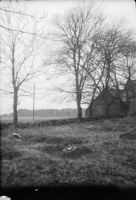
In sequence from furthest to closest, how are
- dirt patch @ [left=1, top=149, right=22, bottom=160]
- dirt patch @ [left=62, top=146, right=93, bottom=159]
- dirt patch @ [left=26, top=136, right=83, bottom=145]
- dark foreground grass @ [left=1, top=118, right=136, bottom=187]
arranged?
dirt patch @ [left=26, top=136, right=83, bottom=145]
dirt patch @ [left=62, top=146, right=93, bottom=159]
dirt patch @ [left=1, top=149, right=22, bottom=160]
dark foreground grass @ [left=1, top=118, right=136, bottom=187]

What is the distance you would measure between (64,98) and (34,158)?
15849 mm

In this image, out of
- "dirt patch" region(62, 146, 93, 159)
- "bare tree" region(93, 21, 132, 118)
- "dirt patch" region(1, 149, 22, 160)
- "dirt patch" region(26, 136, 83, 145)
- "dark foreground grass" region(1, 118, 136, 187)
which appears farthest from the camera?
"bare tree" region(93, 21, 132, 118)

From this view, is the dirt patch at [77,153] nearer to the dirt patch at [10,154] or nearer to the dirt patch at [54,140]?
A: the dirt patch at [54,140]

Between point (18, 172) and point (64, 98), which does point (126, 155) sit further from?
point (64, 98)

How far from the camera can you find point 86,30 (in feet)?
65.6

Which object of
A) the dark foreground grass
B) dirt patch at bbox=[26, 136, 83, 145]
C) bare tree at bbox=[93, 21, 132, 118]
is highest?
bare tree at bbox=[93, 21, 132, 118]

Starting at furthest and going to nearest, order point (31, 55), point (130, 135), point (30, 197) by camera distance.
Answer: point (31, 55) < point (130, 135) < point (30, 197)

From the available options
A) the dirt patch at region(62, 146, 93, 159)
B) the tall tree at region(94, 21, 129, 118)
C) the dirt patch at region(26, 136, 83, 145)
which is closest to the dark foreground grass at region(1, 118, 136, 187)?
the dirt patch at region(62, 146, 93, 159)

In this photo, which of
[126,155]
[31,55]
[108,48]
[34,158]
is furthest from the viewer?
[108,48]

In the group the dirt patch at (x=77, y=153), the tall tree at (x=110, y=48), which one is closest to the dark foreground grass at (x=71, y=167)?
the dirt patch at (x=77, y=153)

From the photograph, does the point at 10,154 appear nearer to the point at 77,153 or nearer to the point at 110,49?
the point at 77,153

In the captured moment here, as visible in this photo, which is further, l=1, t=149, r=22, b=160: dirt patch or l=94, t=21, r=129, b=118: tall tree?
l=94, t=21, r=129, b=118: tall tree

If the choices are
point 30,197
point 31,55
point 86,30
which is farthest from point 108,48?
point 30,197

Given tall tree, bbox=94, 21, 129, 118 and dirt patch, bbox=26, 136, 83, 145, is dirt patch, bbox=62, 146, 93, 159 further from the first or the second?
tall tree, bbox=94, 21, 129, 118
